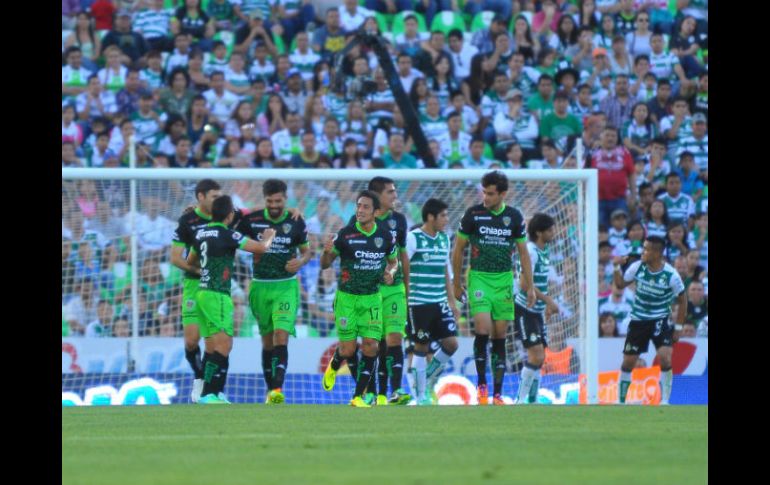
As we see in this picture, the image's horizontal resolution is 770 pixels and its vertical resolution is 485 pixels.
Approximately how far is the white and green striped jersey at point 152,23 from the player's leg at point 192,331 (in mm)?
8326

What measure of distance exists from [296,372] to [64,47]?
7398 mm

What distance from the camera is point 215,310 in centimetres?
1329

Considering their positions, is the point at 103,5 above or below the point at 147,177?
above

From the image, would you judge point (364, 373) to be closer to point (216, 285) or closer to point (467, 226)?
point (216, 285)

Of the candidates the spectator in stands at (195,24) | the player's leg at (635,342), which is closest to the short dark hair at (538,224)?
the player's leg at (635,342)

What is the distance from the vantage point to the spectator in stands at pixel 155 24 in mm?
21234

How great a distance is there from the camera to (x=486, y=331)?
14.0m

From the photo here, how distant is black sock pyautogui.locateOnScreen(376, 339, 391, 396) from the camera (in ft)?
44.6

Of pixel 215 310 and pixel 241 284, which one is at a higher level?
pixel 241 284

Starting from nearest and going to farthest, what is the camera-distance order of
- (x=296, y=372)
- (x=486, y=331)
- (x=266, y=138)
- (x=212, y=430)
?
(x=212, y=430) → (x=486, y=331) → (x=296, y=372) → (x=266, y=138)

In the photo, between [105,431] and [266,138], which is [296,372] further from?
[105,431]

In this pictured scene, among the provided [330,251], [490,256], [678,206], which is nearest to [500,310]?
[490,256]

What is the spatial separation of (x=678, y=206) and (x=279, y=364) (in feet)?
27.1

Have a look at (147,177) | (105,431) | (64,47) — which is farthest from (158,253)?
(105,431)
